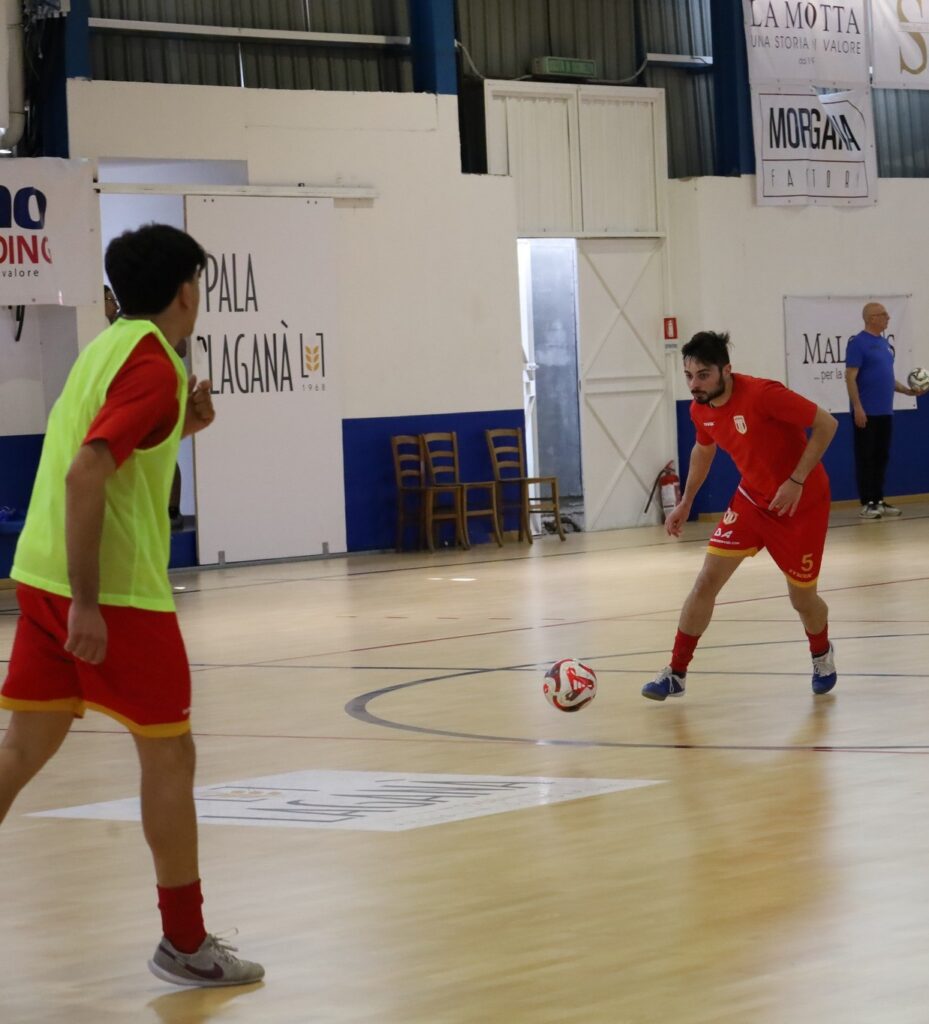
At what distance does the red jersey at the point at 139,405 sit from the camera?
393cm

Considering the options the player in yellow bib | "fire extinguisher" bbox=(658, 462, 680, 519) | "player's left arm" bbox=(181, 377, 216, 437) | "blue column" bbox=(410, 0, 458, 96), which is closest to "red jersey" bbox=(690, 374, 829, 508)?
"player's left arm" bbox=(181, 377, 216, 437)

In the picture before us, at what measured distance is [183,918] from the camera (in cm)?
422

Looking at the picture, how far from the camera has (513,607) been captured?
13.1m

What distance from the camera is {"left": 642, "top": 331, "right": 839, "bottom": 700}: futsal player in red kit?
8.23m

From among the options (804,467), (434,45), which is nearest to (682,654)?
(804,467)

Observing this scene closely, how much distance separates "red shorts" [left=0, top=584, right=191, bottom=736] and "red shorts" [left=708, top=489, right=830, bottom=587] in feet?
14.9

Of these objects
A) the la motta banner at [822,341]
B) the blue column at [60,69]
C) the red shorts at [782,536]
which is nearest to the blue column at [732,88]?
the la motta banner at [822,341]

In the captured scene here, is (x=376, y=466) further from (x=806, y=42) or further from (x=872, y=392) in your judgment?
(x=806, y=42)

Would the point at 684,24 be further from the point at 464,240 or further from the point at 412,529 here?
the point at 412,529

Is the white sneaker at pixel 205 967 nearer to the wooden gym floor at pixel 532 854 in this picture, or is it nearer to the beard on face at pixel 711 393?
the wooden gym floor at pixel 532 854

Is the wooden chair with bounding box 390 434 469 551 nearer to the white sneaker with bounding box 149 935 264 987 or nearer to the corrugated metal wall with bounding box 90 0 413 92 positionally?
the corrugated metal wall with bounding box 90 0 413 92

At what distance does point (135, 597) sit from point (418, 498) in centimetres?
1508

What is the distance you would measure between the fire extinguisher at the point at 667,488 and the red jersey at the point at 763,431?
40.8 ft

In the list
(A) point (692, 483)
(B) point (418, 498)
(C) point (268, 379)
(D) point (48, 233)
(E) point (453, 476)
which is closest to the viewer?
(A) point (692, 483)
